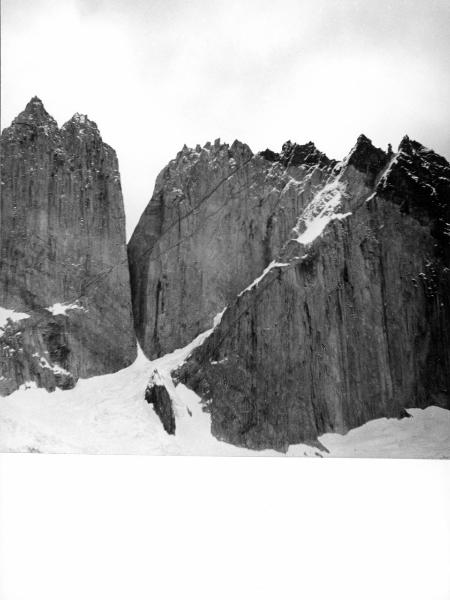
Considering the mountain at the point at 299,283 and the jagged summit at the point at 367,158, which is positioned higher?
the jagged summit at the point at 367,158

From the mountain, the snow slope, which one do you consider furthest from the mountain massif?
the snow slope

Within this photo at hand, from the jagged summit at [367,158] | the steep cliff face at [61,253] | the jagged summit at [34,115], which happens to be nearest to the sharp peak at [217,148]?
the steep cliff face at [61,253]

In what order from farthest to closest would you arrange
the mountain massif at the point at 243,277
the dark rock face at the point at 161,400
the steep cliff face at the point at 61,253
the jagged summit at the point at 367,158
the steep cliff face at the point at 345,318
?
1. the steep cliff face at the point at 61,253
2. the dark rock face at the point at 161,400
3. the jagged summit at the point at 367,158
4. the mountain massif at the point at 243,277
5. the steep cliff face at the point at 345,318

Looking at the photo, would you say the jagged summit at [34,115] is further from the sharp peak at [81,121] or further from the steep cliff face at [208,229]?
the steep cliff face at [208,229]

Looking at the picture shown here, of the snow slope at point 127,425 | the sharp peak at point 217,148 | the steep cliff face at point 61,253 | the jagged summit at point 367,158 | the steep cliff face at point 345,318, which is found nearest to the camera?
the snow slope at point 127,425

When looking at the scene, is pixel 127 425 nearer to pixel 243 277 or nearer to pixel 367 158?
pixel 243 277

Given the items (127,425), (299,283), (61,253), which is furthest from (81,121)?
(127,425)
